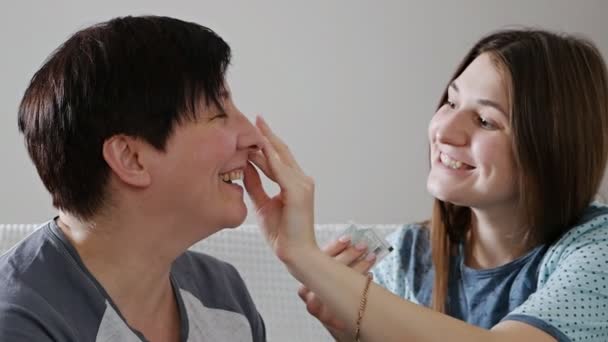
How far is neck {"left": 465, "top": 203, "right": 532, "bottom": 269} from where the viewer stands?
1.73 m

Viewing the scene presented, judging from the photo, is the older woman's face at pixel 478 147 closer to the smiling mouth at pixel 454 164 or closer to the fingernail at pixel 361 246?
the smiling mouth at pixel 454 164

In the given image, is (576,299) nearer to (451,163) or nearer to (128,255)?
(451,163)

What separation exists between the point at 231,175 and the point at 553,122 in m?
0.60

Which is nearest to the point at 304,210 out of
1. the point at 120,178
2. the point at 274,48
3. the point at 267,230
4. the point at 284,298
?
the point at 267,230

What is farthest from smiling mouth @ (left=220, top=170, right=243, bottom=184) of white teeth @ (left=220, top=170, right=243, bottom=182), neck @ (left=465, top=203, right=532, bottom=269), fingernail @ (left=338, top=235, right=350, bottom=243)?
neck @ (left=465, top=203, right=532, bottom=269)

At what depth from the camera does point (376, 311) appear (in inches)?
57.6

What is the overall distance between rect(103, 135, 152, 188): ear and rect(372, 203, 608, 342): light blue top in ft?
2.23

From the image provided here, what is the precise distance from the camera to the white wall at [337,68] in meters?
3.16

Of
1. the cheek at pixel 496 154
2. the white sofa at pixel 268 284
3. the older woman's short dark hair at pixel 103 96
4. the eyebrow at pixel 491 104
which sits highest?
the older woman's short dark hair at pixel 103 96

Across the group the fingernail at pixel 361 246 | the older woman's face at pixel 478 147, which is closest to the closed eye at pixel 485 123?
the older woman's face at pixel 478 147

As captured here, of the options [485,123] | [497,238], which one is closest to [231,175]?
[485,123]

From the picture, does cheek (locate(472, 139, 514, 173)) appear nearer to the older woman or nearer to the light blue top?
the light blue top

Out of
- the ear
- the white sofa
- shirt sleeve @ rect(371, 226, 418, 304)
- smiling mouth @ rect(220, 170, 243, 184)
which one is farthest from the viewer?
the white sofa

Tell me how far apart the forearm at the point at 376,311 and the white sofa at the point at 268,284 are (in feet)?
2.05
